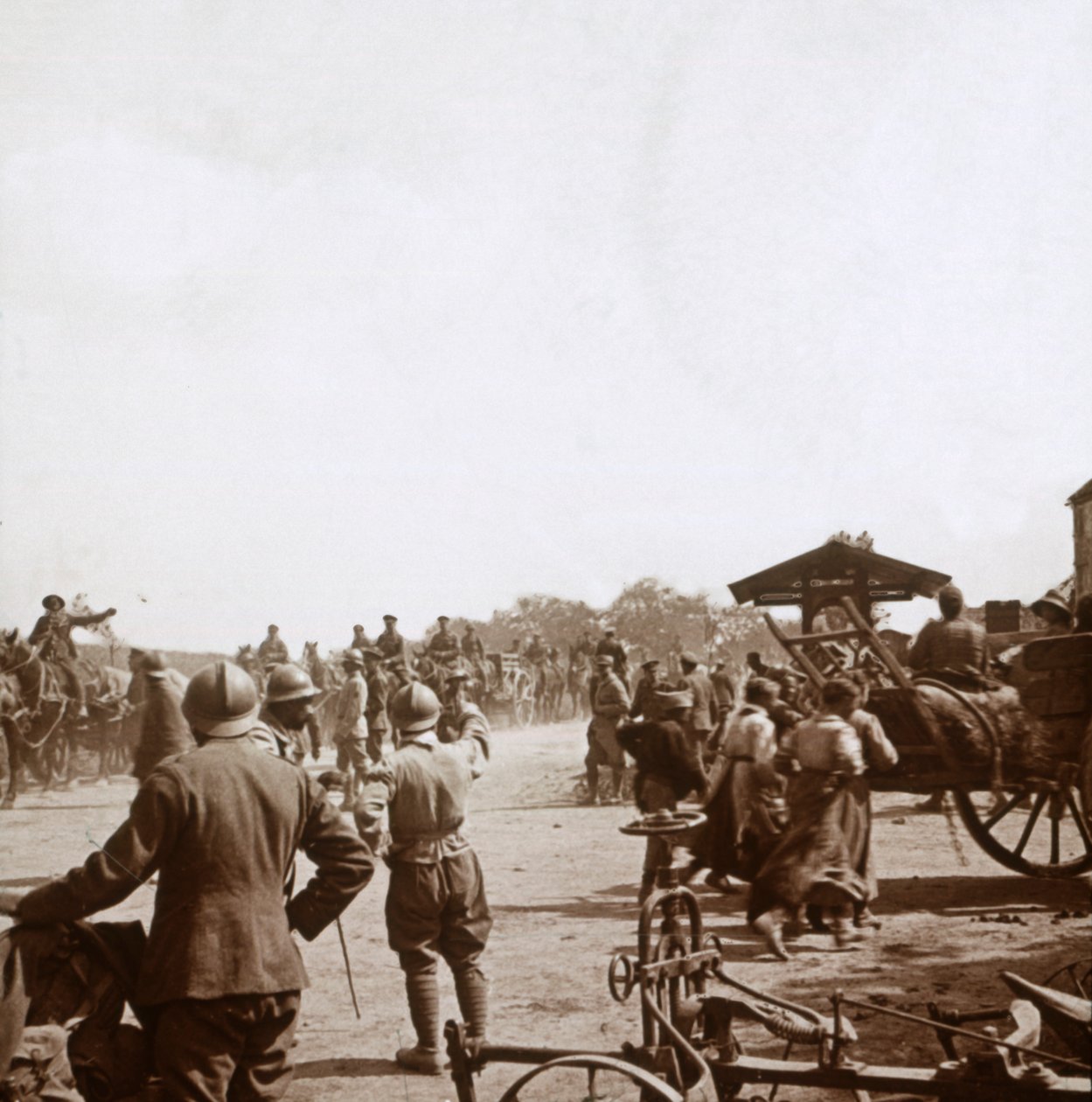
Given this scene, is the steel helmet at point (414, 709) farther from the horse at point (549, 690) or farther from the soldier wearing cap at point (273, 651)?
the horse at point (549, 690)

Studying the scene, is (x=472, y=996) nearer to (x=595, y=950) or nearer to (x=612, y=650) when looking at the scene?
(x=595, y=950)

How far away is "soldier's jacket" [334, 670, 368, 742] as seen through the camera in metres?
10.3

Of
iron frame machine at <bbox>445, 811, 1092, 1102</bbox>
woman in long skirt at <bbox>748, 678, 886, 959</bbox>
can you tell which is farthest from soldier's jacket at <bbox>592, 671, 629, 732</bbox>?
iron frame machine at <bbox>445, 811, 1092, 1102</bbox>

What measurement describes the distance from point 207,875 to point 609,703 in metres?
7.64

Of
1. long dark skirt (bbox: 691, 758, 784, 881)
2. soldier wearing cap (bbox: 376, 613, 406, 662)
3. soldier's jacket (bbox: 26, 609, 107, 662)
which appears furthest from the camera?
soldier's jacket (bbox: 26, 609, 107, 662)

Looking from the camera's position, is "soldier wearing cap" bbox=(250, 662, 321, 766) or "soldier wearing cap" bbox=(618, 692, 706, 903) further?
"soldier wearing cap" bbox=(618, 692, 706, 903)

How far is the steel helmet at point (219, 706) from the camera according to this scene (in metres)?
3.50

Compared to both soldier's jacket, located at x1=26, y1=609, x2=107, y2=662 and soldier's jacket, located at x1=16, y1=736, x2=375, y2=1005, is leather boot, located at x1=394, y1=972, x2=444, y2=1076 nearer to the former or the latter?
soldier's jacket, located at x1=16, y1=736, x2=375, y2=1005

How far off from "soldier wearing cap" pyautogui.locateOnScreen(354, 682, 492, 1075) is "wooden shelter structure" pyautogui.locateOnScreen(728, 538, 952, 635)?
2.08m

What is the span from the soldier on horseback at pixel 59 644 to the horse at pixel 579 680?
19.8ft

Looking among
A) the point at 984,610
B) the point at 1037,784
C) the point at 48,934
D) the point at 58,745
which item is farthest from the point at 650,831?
the point at 58,745

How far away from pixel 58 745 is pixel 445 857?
10265 mm

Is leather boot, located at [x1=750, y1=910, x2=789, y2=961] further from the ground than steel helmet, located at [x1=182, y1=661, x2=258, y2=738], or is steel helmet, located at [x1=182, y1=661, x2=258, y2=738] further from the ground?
steel helmet, located at [x1=182, y1=661, x2=258, y2=738]

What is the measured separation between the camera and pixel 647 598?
8.84 m
